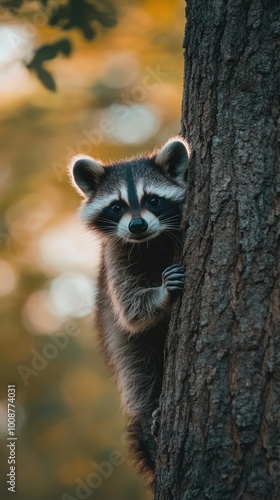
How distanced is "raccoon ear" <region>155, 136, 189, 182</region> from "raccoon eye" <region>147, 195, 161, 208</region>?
0.28 m

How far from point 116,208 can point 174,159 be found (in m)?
0.59

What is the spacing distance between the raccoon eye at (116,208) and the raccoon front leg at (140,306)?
55 cm

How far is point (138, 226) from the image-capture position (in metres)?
5.31

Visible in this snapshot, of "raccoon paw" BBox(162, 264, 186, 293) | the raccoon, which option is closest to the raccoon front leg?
the raccoon

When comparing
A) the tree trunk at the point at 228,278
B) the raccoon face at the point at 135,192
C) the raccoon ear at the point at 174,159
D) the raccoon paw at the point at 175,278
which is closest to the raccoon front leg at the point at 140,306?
the raccoon paw at the point at 175,278

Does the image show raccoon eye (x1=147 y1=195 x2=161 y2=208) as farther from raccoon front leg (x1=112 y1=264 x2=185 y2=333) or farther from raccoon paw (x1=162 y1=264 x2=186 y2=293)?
raccoon paw (x1=162 y1=264 x2=186 y2=293)

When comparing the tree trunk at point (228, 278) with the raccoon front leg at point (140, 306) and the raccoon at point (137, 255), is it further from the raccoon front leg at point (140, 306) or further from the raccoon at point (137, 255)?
the raccoon at point (137, 255)

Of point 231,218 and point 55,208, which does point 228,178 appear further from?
point 55,208

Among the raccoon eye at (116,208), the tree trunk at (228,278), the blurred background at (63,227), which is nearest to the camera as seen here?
the tree trunk at (228,278)

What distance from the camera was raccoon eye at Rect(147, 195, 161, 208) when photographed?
5621mm

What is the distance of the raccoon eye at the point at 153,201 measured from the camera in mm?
5621

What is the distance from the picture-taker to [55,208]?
39.1ft

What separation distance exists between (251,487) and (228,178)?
62.4 inches

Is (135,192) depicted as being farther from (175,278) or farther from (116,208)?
(175,278)
